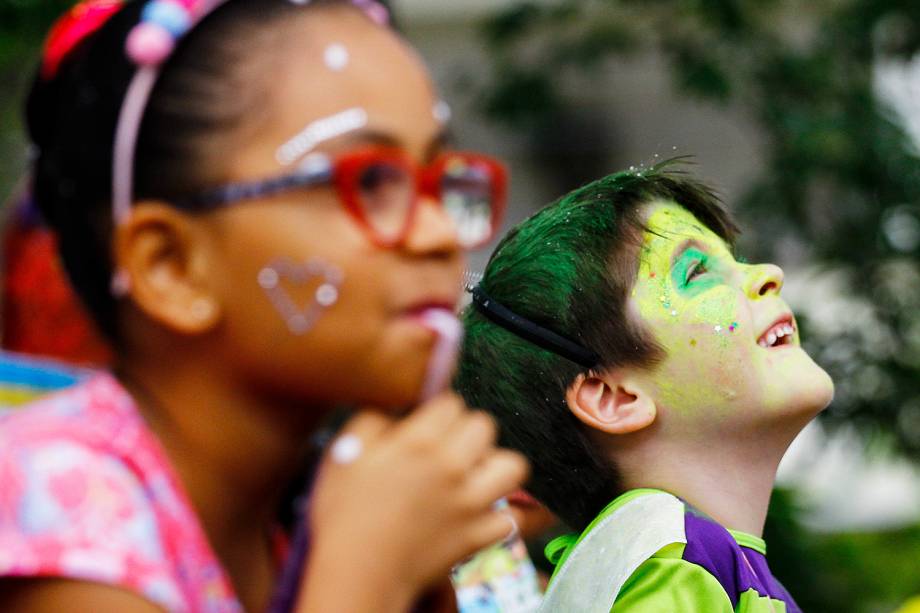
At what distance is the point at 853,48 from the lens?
531 cm

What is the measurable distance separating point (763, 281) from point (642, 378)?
0.73 feet

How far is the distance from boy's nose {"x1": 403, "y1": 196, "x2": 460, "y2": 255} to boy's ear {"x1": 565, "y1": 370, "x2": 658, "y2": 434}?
295 millimetres

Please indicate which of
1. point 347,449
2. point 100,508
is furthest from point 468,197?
point 100,508

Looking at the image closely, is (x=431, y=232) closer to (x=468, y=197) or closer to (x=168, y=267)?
(x=468, y=197)

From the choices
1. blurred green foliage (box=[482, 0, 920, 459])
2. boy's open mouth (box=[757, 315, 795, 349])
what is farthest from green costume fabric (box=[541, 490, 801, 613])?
blurred green foliage (box=[482, 0, 920, 459])

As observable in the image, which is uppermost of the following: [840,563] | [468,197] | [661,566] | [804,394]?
[468,197]

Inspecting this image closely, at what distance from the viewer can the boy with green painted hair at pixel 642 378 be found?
1615 millimetres

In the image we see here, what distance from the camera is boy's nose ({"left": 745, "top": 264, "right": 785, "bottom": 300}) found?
1698mm

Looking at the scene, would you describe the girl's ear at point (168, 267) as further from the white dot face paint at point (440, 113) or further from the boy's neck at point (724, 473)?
the boy's neck at point (724, 473)

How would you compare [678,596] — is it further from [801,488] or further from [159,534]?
→ [801,488]

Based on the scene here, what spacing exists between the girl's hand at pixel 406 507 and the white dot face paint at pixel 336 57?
0.45 m

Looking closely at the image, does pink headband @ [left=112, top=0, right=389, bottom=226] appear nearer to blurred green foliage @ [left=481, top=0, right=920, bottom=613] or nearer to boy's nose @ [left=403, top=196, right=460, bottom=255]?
boy's nose @ [left=403, top=196, right=460, bottom=255]

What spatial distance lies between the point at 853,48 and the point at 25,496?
4.66 m

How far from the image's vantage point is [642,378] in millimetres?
1676
